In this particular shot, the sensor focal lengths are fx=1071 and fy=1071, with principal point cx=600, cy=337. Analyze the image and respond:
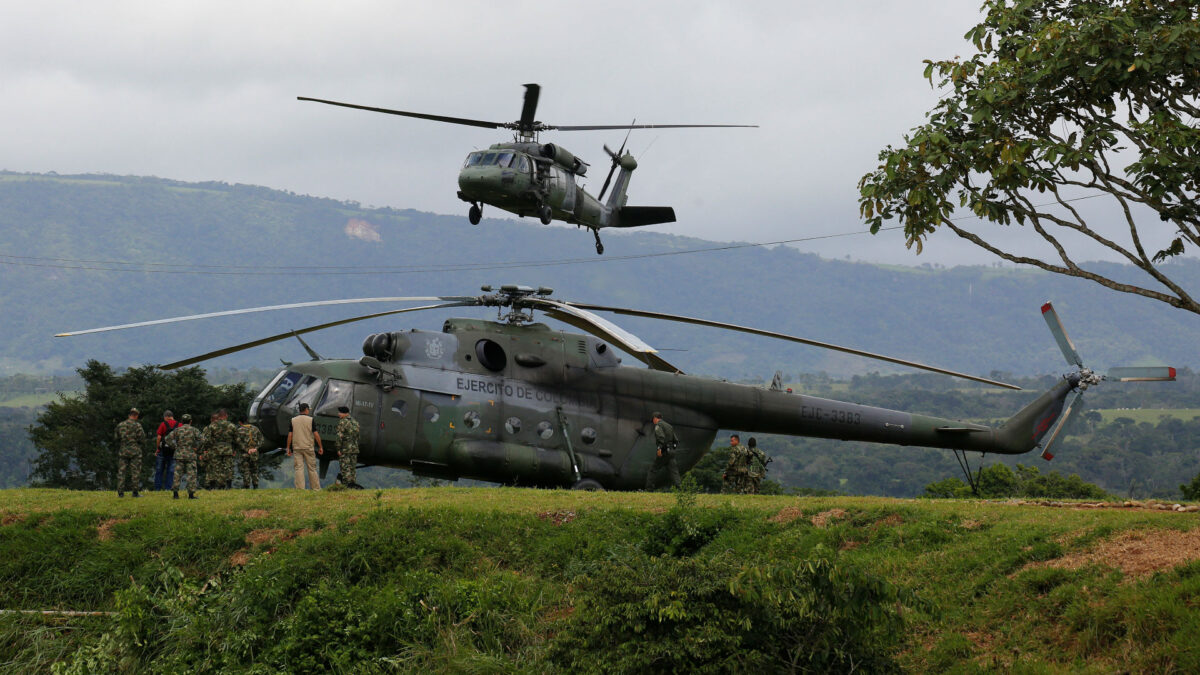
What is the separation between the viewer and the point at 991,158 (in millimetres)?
15750

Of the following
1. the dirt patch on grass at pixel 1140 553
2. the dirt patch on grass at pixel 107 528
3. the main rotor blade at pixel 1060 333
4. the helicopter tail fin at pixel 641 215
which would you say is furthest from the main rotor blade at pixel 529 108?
the dirt patch on grass at pixel 1140 553

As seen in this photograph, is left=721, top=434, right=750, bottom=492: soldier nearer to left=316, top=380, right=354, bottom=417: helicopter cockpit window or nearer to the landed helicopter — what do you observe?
the landed helicopter

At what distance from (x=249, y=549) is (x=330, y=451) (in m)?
4.39

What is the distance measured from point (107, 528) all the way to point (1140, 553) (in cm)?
1607

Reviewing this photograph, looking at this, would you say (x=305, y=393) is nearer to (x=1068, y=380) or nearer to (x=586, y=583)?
(x=586, y=583)

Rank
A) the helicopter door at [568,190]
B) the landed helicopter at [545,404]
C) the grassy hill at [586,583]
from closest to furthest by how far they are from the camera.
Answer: the grassy hill at [586,583]
the landed helicopter at [545,404]
the helicopter door at [568,190]

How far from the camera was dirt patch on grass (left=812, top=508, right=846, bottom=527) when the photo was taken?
16734mm

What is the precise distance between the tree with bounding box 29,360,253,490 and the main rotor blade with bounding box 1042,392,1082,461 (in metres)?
35.4

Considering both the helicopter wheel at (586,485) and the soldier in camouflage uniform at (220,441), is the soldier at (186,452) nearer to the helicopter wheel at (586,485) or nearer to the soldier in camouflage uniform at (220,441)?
the soldier in camouflage uniform at (220,441)

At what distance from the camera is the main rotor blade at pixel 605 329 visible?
18.1 metres

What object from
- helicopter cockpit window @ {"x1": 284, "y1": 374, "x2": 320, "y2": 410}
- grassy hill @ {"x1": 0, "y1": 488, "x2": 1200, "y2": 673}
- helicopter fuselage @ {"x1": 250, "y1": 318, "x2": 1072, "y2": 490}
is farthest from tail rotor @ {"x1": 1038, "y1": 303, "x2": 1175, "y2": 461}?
helicopter cockpit window @ {"x1": 284, "y1": 374, "x2": 320, "y2": 410}

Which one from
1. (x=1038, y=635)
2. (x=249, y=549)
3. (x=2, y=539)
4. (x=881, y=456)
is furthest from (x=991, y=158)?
(x=881, y=456)

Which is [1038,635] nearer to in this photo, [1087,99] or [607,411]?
[1087,99]

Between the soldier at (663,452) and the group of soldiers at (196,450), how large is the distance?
846cm
